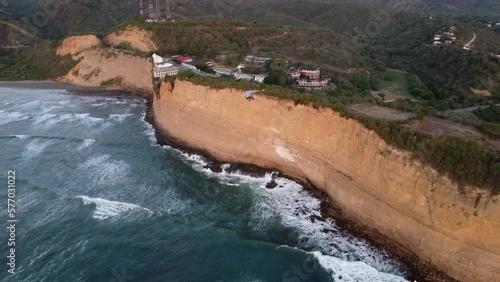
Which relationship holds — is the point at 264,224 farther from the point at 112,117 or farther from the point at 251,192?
the point at 112,117

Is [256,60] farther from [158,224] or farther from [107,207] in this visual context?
[158,224]

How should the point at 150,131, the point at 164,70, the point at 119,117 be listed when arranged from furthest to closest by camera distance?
1. the point at 119,117
2. the point at 164,70
3. the point at 150,131

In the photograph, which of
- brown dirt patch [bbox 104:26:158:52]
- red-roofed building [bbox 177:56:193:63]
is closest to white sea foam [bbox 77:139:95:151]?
red-roofed building [bbox 177:56:193:63]

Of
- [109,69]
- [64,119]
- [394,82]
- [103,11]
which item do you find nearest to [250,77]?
[394,82]

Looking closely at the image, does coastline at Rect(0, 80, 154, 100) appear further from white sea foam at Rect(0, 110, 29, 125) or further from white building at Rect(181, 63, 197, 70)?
white sea foam at Rect(0, 110, 29, 125)

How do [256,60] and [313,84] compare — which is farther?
[256,60]

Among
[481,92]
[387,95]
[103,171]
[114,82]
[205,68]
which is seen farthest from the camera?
[114,82]

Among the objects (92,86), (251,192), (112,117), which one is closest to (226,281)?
(251,192)

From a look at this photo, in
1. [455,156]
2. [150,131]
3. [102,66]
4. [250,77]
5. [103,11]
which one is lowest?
[150,131]

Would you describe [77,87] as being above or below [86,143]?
above
